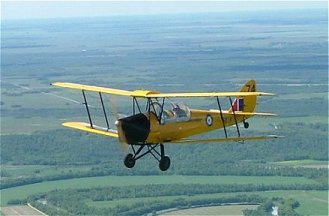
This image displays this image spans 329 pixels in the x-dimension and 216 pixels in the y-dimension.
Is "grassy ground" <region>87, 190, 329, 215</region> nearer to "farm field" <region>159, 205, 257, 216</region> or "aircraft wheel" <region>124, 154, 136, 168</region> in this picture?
"farm field" <region>159, 205, 257, 216</region>

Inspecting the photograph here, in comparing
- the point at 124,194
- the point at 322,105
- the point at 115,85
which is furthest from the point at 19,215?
the point at 115,85

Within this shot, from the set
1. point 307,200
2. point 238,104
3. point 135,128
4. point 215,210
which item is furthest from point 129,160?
point 307,200

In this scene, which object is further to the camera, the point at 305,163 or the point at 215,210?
the point at 305,163

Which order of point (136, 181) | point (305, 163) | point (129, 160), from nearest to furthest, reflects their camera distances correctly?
point (129, 160) < point (136, 181) < point (305, 163)

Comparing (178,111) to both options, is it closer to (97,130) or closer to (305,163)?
(97,130)

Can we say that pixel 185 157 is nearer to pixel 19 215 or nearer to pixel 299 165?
pixel 299 165

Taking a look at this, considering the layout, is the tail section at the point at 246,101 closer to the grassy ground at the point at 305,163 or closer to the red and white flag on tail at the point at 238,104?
the red and white flag on tail at the point at 238,104

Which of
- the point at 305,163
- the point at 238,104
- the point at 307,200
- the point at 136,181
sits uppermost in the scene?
the point at 305,163
